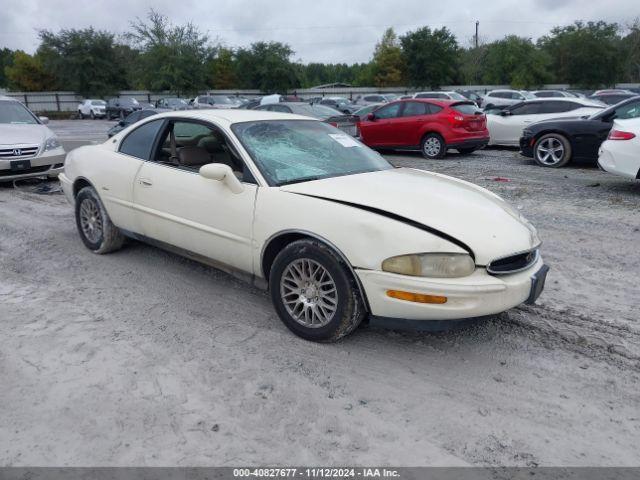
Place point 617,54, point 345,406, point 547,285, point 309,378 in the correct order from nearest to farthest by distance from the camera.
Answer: point 345,406 → point 309,378 → point 547,285 → point 617,54

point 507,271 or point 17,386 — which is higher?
point 507,271

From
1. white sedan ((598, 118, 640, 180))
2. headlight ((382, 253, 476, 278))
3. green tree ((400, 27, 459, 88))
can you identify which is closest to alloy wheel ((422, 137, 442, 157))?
white sedan ((598, 118, 640, 180))

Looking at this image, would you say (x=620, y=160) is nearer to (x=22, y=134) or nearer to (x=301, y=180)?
(x=301, y=180)

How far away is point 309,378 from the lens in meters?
3.22

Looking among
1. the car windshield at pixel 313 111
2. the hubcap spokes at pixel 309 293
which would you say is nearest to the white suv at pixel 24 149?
the car windshield at pixel 313 111

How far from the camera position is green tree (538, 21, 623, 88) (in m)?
45.2

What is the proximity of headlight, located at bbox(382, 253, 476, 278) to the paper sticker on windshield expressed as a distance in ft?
5.91

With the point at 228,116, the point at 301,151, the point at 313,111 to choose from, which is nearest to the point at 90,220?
the point at 228,116

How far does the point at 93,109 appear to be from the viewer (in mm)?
39719

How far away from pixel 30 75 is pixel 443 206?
201 ft

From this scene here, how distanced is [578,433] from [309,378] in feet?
4.82

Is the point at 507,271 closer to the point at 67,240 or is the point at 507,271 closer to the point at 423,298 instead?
the point at 423,298

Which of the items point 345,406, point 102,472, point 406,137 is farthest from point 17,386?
point 406,137

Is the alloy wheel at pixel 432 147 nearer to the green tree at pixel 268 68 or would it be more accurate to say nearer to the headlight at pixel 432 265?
the headlight at pixel 432 265
